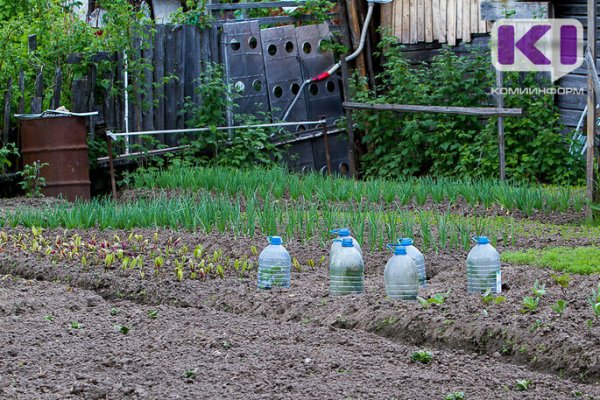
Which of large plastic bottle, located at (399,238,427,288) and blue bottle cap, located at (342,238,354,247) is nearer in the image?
blue bottle cap, located at (342,238,354,247)

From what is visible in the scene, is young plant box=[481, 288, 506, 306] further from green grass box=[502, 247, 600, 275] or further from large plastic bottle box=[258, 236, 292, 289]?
large plastic bottle box=[258, 236, 292, 289]

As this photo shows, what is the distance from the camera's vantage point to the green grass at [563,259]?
23.3ft

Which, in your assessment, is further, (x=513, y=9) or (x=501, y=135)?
(x=513, y=9)

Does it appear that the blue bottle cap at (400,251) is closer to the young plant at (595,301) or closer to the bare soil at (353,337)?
the bare soil at (353,337)

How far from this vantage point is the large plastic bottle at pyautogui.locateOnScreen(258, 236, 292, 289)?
6.96 meters

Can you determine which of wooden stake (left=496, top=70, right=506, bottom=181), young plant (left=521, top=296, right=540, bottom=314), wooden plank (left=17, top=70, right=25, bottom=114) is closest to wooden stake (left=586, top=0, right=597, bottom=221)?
wooden stake (left=496, top=70, right=506, bottom=181)

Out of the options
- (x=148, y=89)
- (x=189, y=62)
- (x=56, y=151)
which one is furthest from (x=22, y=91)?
(x=189, y=62)

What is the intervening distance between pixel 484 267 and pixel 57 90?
304 inches

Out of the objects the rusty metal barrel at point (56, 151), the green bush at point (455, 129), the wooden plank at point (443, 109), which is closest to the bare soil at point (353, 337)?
the rusty metal barrel at point (56, 151)

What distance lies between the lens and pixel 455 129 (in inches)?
571

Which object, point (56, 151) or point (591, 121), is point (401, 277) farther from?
point (56, 151)

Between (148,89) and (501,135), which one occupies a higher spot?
(148,89)

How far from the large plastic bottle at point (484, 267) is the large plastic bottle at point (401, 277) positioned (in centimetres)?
38

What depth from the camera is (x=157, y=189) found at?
11.9 meters
